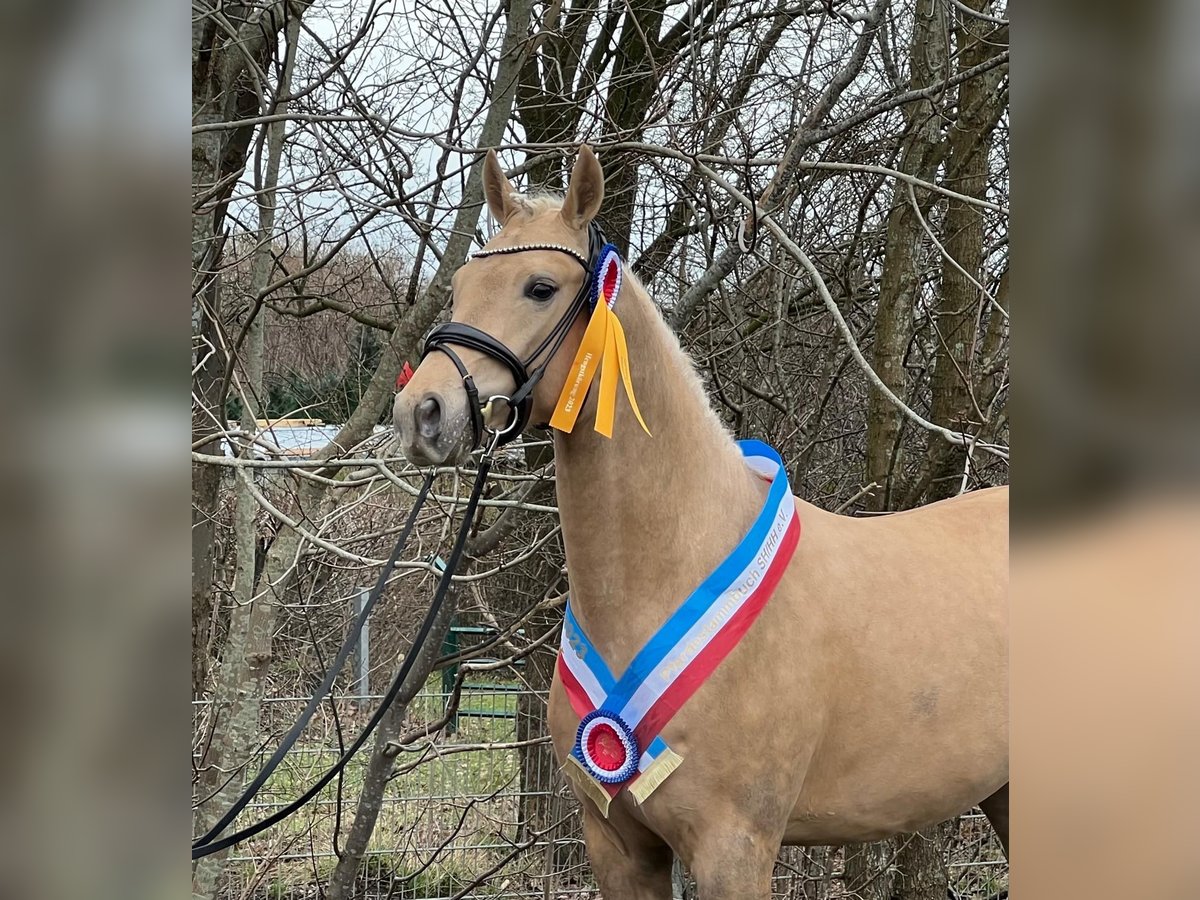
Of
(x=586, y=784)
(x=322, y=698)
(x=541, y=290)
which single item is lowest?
(x=586, y=784)

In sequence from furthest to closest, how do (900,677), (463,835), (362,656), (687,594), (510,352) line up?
(362,656) → (463,835) → (900,677) → (687,594) → (510,352)

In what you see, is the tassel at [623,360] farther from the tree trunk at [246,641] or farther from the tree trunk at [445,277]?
the tree trunk at [246,641]

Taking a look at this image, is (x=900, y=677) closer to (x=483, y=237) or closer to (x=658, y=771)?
(x=658, y=771)

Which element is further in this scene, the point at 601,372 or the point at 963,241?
the point at 963,241

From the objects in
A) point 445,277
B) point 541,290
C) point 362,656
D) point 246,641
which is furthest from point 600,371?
point 362,656

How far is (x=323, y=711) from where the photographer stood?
17.5 ft

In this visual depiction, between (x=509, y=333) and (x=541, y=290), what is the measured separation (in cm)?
13

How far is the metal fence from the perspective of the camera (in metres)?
4.59

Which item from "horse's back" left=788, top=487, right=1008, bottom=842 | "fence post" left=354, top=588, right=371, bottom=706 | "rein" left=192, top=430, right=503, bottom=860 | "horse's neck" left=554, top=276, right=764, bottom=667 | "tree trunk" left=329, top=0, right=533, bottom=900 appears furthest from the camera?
"fence post" left=354, top=588, right=371, bottom=706

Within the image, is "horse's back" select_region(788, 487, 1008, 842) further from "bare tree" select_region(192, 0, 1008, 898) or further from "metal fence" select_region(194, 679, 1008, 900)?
"metal fence" select_region(194, 679, 1008, 900)

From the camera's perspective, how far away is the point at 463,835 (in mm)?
4887

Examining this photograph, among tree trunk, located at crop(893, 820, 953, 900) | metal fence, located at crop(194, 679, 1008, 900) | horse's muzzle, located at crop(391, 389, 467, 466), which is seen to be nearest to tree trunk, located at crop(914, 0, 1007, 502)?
tree trunk, located at crop(893, 820, 953, 900)
